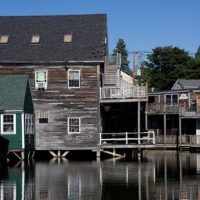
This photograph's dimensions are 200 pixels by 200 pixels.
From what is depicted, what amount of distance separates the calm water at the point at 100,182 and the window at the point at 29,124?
5.36 metres

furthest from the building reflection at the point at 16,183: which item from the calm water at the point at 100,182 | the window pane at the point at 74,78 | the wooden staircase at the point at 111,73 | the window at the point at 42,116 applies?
the wooden staircase at the point at 111,73

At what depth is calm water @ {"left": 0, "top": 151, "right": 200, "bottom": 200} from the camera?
22.2m

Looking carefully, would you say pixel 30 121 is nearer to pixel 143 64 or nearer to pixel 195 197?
pixel 195 197

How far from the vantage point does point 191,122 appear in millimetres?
62125

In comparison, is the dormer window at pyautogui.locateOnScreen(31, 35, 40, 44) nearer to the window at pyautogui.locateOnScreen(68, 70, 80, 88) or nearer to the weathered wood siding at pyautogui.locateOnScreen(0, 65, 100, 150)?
the weathered wood siding at pyautogui.locateOnScreen(0, 65, 100, 150)

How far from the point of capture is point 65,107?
4453cm

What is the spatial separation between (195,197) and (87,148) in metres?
23.1

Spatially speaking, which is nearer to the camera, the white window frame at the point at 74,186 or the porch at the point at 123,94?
the white window frame at the point at 74,186

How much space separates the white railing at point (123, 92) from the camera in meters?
43.9

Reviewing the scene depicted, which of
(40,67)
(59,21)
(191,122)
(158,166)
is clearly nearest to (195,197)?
(158,166)

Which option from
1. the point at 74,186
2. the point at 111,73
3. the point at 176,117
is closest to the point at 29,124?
the point at 111,73

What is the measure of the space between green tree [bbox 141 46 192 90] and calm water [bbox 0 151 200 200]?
65.7 m

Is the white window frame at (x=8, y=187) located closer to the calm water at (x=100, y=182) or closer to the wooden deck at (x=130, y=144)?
the calm water at (x=100, y=182)

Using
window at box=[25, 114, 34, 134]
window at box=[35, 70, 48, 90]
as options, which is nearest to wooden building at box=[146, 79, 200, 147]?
window at box=[35, 70, 48, 90]
